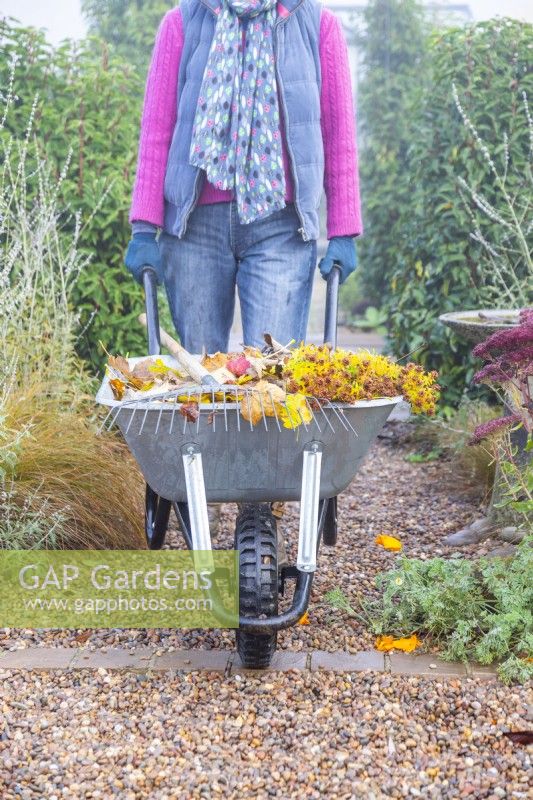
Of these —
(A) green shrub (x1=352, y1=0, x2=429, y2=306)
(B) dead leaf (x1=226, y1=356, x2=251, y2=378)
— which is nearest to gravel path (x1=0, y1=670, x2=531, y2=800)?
(B) dead leaf (x1=226, y1=356, x2=251, y2=378)

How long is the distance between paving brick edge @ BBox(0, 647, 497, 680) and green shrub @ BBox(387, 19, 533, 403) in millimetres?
2239

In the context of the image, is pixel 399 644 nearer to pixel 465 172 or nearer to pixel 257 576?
pixel 257 576

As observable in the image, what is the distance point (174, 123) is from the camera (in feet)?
9.58

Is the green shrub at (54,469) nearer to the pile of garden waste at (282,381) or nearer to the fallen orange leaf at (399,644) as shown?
the pile of garden waste at (282,381)

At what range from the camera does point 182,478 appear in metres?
2.26

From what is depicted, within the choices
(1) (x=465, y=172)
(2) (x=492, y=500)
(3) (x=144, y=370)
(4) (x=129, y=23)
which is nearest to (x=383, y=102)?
(4) (x=129, y=23)

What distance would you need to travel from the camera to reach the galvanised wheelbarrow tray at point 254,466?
2.15m

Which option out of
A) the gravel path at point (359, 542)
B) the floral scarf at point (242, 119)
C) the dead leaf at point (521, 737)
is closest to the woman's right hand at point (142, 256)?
the floral scarf at point (242, 119)

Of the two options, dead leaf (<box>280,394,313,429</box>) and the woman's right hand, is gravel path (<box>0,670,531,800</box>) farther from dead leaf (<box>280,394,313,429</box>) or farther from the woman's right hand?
the woman's right hand

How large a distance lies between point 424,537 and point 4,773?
1888mm

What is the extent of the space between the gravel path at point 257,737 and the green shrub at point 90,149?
2130mm

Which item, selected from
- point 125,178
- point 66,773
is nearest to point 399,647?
point 66,773

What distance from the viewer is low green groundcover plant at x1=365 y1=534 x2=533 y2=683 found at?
7.79 ft

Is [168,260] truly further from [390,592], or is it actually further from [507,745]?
[507,745]
